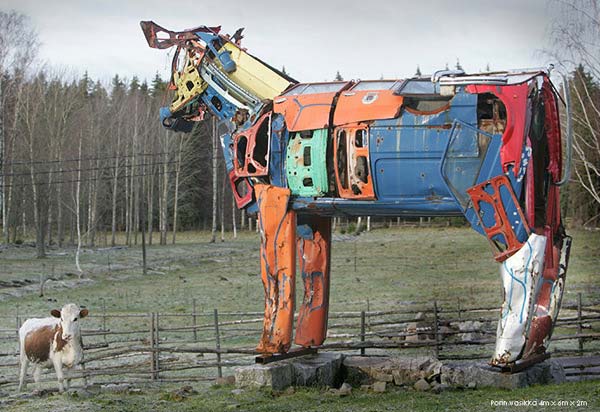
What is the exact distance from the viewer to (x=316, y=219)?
37.9 ft

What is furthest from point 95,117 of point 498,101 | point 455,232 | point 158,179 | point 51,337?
point 498,101

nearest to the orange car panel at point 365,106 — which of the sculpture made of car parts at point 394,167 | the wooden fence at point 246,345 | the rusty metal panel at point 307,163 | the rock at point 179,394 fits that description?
the sculpture made of car parts at point 394,167

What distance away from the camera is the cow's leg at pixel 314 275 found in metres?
11.5

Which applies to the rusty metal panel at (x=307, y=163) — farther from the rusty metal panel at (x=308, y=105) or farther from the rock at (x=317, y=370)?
the rock at (x=317, y=370)

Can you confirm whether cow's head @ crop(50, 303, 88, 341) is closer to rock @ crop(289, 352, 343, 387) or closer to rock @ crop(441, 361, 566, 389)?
rock @ crop(289, 352, 343, 387)

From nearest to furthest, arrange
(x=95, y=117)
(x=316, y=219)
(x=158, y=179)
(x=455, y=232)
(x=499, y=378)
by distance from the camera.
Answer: (x=499, y=378)
(x=316, y=219)
(x=95, y=117)
(x=455, y=232)
(x=158, y=179)

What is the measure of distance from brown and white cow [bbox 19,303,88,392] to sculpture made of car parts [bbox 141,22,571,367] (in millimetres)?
2563

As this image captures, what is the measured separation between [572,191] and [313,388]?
3184 centimetres

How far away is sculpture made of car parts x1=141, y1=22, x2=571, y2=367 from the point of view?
367 inches

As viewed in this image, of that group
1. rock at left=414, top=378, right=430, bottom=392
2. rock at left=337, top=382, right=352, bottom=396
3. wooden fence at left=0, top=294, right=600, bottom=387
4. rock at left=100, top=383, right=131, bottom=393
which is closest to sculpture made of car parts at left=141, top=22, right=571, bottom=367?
rock at left=337, top=382, right=352, bottom=396

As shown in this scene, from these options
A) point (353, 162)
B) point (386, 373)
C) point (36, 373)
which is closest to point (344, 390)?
point (386, 373)

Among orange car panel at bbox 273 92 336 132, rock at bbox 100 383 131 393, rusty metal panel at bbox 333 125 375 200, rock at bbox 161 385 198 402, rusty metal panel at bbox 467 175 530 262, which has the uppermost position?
orange car panel at bbox 273 92 336 132

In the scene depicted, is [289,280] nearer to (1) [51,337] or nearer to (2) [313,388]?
(2) [313,388]

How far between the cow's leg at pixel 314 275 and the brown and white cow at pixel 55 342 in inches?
112
